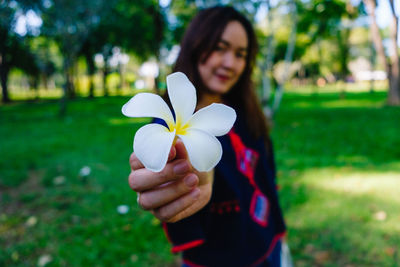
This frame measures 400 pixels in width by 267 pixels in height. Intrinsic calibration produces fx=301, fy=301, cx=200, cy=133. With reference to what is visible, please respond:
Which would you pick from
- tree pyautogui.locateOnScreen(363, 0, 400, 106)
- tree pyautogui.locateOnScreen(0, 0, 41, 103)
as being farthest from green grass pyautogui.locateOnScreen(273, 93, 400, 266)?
tree pyautogui.locateOnScreen(0, 0, 41, 103)

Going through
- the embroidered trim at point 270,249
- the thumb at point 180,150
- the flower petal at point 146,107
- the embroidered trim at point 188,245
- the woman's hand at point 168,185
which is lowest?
the embroidered trim at point 270,249

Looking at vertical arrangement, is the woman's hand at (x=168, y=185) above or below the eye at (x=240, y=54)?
below

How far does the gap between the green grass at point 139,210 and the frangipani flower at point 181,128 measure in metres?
2.45

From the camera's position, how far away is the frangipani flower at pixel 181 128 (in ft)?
1.92

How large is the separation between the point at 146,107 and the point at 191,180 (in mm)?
224

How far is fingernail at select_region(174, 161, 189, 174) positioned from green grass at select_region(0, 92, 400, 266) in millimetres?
2378

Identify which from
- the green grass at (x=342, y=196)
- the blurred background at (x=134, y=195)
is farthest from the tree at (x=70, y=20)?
the green grass at (x=342, y=196)

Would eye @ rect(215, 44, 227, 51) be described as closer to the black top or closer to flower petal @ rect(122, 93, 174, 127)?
the black top

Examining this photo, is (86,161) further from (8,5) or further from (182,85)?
(8,5)

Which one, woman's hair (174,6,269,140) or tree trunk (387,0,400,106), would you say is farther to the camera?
tree trunk (387,0,400,106)

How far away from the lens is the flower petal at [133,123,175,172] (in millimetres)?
579

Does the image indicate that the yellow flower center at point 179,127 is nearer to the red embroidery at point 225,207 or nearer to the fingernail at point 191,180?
the fingernail at point 191,180

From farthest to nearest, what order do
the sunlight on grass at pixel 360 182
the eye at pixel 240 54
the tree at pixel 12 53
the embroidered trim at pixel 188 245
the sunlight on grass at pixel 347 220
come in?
the tree at pixel 12 53 < the sunlight on grass at pixel 360 182 < the sunlight on grass at pixel 347 220 < the eye at pixel 240 54 < the embroidered trim at pixel 188 245

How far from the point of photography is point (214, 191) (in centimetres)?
137
